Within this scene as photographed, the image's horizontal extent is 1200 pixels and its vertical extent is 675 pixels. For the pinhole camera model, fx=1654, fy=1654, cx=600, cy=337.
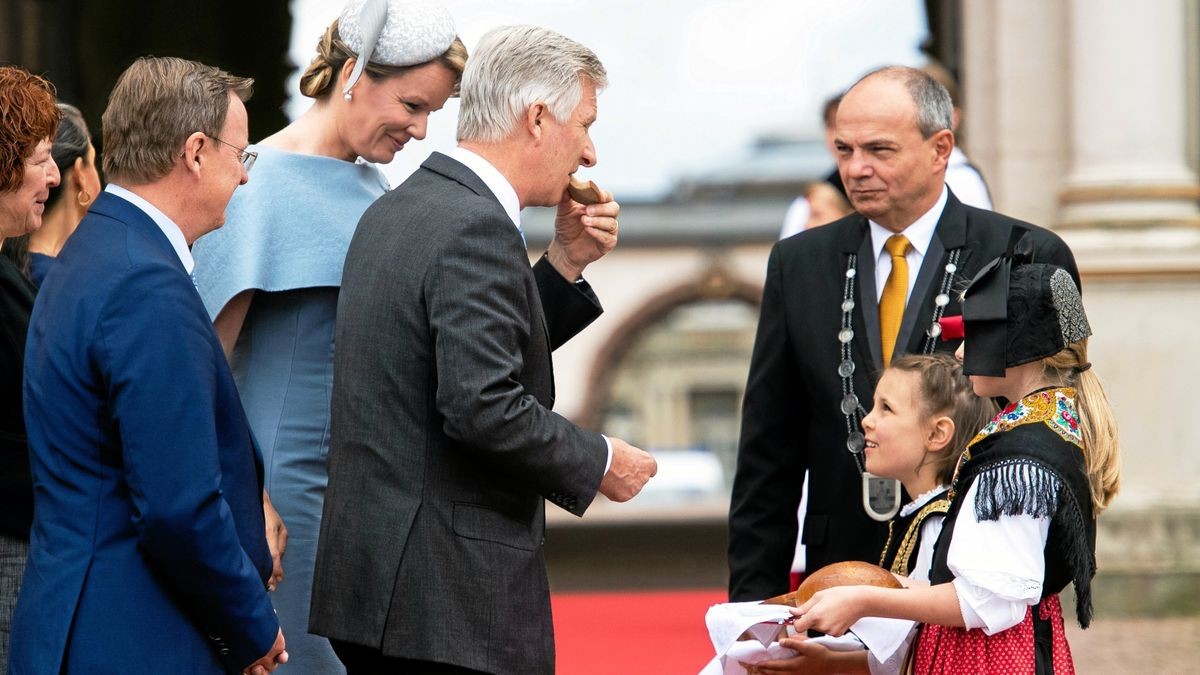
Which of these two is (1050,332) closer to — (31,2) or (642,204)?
(31,2)

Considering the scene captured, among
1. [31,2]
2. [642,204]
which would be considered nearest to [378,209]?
[31,2]

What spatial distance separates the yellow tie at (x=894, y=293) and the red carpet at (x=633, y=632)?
3.46 m

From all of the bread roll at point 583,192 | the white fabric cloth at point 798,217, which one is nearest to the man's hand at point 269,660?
the bread roll at point 583,192

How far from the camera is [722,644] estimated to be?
2.93 meters

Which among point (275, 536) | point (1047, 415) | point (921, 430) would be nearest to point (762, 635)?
point (921, 430)

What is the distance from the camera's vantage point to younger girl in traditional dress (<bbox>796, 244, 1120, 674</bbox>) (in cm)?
277

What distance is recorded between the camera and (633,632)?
8477 millimetres

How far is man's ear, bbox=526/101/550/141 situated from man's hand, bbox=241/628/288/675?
95 centimetres

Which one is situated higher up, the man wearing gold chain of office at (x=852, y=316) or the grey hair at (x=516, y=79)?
the grey hair at (x=516, y=79)

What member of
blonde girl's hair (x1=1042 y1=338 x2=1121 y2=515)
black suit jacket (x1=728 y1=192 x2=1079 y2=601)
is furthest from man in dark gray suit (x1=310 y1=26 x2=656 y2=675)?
black suit jacket (x1=728 y1=192 x2=1079 y2=601)

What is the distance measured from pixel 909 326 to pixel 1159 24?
550 cm

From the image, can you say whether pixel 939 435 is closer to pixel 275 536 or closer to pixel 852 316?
pixel 852 316

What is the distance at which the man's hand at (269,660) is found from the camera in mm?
2652

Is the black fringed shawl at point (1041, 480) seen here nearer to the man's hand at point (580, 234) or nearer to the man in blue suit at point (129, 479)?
the man's hand at point (580, 234)
